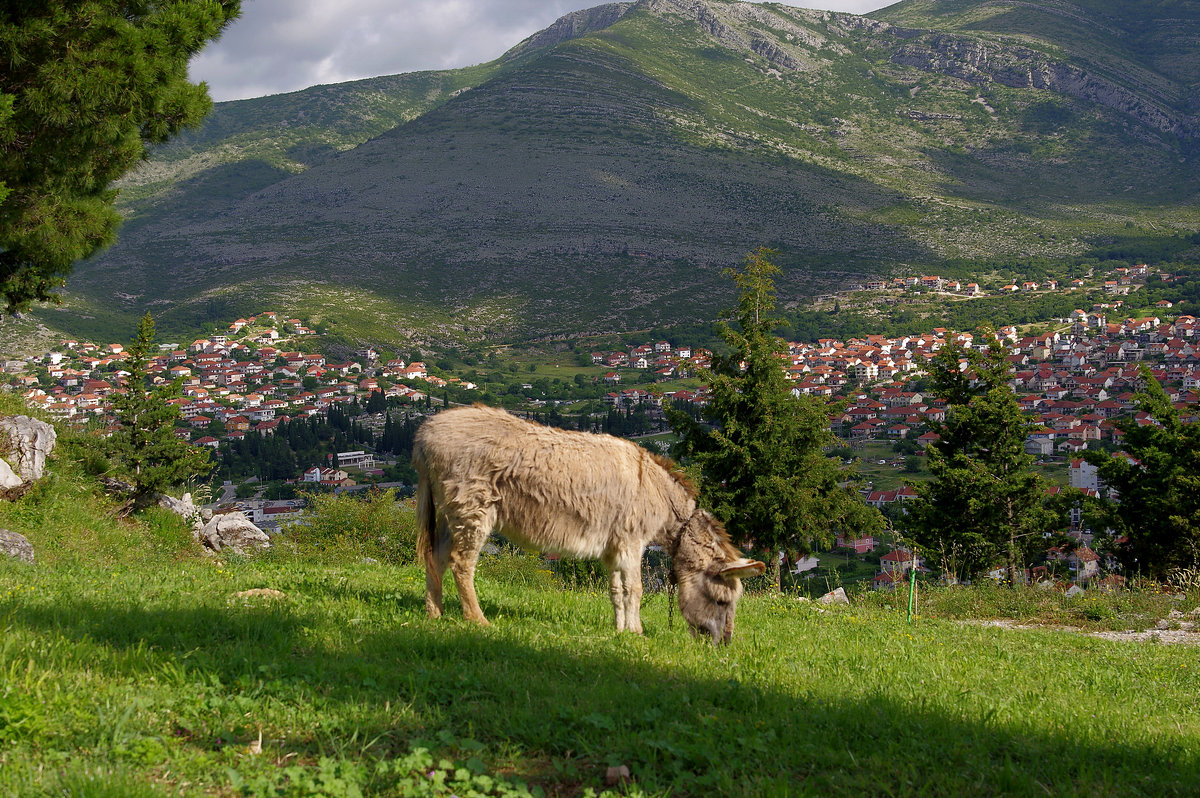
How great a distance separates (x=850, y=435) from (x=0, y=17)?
8510cm

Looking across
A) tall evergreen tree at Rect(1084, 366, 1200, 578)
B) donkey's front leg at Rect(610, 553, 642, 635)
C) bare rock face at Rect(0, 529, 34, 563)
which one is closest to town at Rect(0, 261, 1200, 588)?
→ tall evergreen tree at Rect(1084, 366, 1200, 578)

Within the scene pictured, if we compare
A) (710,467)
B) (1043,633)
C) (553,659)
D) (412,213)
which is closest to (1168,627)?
(1043,633)

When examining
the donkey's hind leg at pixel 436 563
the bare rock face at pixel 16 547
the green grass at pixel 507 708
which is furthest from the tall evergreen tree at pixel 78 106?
the donkey's hind leg at pixel 436 563

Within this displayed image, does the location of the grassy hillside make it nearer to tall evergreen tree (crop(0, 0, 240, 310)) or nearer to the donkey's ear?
the donkey's ear

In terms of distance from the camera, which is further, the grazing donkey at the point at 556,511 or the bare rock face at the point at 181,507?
the bare rock face at the point at 181,507

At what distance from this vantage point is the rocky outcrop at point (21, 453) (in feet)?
38.4

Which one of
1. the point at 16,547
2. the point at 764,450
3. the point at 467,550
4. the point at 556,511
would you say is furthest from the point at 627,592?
the point at 764,450

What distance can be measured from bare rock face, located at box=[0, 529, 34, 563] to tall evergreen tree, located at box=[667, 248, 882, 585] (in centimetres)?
1829

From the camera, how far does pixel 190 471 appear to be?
19234 mm

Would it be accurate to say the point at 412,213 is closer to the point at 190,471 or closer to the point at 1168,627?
the point at 190,471

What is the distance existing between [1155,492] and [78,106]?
28979 mm

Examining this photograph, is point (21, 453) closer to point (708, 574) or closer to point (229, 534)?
point (229, 534)

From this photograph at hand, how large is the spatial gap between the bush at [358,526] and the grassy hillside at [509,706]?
29.7ft

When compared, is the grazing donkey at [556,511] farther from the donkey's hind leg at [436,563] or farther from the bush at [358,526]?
the bush at [358,526]
